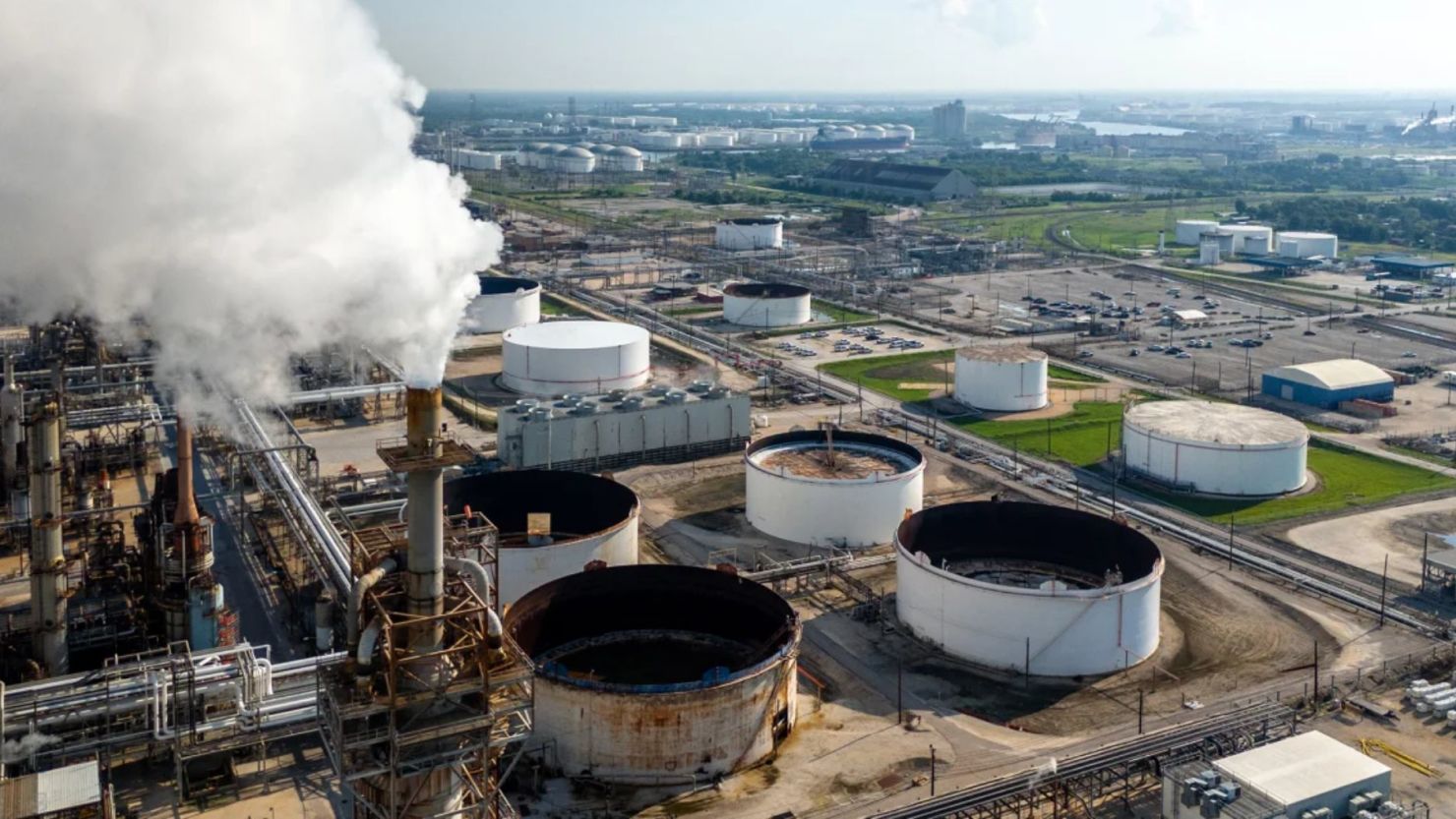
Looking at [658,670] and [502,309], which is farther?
[502,309]

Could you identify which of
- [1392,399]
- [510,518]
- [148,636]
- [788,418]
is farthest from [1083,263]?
[148,636]

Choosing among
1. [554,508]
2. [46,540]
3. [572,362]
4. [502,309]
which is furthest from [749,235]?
[46,540]

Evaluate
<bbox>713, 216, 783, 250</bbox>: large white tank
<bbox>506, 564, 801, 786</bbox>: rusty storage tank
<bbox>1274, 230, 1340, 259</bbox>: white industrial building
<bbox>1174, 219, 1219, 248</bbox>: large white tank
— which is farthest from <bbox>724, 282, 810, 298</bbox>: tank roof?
<bbox>1174, 219, 1219, 248</bbox>: large white tank

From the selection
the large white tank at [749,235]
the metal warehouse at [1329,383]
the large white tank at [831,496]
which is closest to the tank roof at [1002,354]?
the metal warehouse at [1329,383]

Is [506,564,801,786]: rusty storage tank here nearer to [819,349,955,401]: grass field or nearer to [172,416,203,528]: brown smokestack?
[172,416,203,528]: brown smokestack

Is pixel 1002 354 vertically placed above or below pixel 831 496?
above

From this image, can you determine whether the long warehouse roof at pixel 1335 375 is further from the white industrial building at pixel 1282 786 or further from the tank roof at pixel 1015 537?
the white industrial building at pixel 1282 786

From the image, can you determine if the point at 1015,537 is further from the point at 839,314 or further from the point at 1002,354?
the point at 839,314
